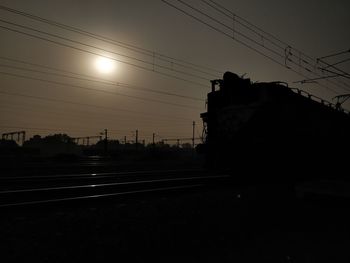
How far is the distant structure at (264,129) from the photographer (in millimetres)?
12773

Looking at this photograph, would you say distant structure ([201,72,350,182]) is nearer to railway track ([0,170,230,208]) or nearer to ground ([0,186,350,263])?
railway track ([0,170,230,208])

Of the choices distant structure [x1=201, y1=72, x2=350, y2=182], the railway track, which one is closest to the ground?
the railway track

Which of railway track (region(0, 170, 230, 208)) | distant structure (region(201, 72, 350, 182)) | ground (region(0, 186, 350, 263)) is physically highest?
distant structure (region(201, 72, 350, 182))

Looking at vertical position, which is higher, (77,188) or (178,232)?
(77,188)

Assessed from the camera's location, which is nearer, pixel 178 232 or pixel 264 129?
pixel 178 232

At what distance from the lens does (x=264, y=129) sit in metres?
12.7

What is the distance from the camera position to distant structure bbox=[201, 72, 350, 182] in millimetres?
12773

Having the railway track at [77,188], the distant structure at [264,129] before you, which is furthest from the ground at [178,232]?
the distant structure at [264,129]

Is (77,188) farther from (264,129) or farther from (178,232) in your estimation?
(264,129)

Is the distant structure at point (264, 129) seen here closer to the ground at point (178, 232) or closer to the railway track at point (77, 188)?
the railway track at point (77, 188)

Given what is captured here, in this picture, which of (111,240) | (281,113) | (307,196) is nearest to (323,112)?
(281,113)

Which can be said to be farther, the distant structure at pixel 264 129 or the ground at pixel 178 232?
the distant structure at pixel 264 129

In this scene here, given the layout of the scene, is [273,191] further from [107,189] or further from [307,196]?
[107,189]

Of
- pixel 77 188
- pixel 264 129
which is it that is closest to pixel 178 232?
pixel 77 188
